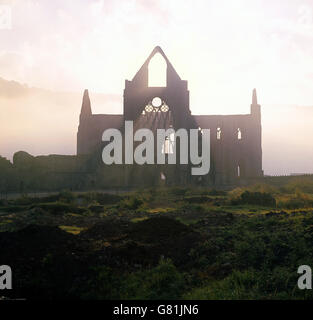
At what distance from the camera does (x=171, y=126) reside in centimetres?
4728

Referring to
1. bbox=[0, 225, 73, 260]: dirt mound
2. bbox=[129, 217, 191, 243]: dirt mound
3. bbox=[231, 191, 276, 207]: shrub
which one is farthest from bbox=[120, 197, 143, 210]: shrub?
bbox=[0, 225, 73, 260]: dirt mound

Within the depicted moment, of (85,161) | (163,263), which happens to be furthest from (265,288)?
(85,161)

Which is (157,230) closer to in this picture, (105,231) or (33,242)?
(105,231)

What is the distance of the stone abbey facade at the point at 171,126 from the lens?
43.8 metres

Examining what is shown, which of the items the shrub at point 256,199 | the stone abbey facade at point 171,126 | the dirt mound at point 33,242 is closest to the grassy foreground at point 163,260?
the dirt mound at point 33,242

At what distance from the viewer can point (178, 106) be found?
4472 centimetres

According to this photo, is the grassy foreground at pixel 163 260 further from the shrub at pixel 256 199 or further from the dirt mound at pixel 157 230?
the shrub at pixel 256 199

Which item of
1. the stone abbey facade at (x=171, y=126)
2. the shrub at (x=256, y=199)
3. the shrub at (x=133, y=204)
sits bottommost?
the shrub at (x=133, y=204)

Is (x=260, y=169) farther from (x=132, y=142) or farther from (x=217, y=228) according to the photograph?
(x=217, y=228)

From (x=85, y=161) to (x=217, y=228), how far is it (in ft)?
115

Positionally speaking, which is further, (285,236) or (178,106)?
(178,106)

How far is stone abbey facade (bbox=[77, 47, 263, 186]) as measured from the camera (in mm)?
43812

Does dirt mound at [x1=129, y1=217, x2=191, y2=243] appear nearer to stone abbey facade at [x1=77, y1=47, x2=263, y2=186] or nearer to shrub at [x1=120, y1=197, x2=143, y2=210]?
shrub at [x1=120, y1=197, x2=143, y2=210]

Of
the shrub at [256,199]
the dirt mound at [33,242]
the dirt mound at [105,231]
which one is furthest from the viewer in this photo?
the shrub at [256,199]
